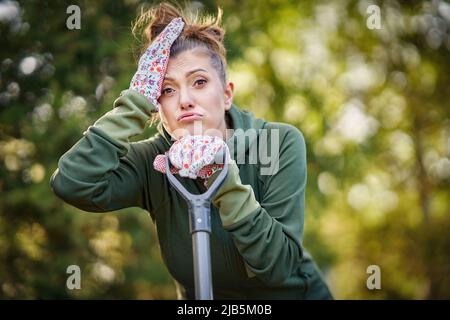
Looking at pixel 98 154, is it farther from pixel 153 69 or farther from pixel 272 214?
pixel 272 214

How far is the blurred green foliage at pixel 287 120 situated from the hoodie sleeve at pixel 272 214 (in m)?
1.12

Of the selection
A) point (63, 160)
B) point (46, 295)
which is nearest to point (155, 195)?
point (63, 160)

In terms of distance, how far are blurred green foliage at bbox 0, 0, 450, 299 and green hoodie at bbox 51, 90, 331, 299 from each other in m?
0.89

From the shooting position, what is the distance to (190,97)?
2.54 meters

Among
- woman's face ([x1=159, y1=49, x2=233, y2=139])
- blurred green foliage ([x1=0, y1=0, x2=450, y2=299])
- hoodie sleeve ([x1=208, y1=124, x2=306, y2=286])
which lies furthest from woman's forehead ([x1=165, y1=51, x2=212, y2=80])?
blurred green foliage ([x1=0, y1=0, x2=450, y2=299])

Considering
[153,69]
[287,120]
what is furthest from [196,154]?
[287,120]

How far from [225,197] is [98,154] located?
0.55 metres

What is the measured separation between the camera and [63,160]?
241cm

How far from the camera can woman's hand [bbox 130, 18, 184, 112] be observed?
251cm

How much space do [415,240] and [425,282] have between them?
1.89 feet

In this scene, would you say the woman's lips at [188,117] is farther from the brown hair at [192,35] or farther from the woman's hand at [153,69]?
the brown hair at [192,35]

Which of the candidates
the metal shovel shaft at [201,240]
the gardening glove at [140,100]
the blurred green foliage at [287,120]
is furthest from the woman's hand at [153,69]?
the blurred green foliage at [287,120]

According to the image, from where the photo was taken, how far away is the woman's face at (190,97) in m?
2.53

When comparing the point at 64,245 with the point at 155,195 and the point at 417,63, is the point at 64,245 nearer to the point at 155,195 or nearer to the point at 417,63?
the point at 155,195
